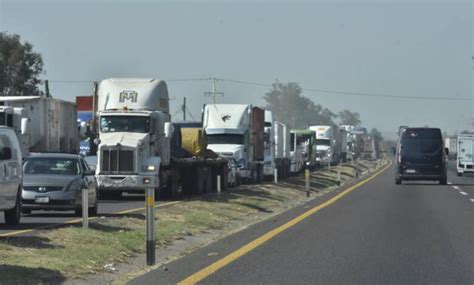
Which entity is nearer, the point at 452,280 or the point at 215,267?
the point at 452,280

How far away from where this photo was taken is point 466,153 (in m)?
72.6

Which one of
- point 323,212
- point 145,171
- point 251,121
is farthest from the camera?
point 251,121

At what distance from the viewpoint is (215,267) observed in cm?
1388

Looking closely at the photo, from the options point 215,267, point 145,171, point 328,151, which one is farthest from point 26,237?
point 328,151

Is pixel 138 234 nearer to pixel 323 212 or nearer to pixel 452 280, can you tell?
pixel 452 280

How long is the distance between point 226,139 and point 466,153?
30858 millimetres

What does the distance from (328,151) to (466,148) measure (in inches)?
780

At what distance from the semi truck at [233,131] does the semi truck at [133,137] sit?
33.3ft

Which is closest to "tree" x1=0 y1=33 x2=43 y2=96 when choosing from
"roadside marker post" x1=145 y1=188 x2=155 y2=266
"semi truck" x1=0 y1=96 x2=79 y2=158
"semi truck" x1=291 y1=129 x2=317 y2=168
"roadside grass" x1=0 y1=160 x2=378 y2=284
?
"semi truck" x1=291 y1=129 x2=317 y2=168

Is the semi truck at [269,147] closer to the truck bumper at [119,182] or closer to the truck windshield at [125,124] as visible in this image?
the truck windshield at [125,124]

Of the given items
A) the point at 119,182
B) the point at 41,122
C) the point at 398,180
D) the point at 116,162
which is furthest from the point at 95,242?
the point at 398,180

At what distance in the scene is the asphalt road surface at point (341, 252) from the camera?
1294cm

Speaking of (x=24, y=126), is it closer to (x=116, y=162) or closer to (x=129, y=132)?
(x=116, y=162)

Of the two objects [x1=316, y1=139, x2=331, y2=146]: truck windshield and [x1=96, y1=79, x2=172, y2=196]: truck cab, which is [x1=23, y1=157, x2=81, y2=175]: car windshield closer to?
[x1=96, y1=79, x2=172, y2=196]: truck cab
